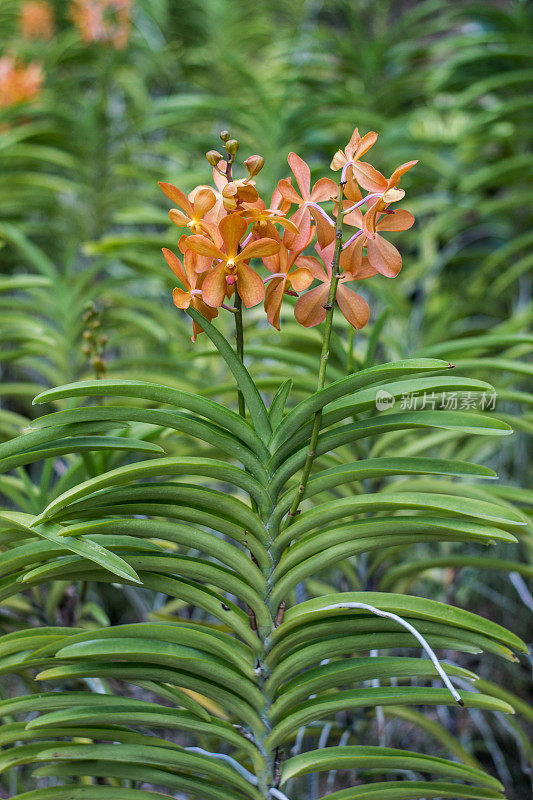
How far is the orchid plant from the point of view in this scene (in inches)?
23.8

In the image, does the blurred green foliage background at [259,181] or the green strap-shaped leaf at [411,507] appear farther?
the blurred green foliage background at [259,181]

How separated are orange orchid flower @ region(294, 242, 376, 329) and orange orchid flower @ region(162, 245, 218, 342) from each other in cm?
8

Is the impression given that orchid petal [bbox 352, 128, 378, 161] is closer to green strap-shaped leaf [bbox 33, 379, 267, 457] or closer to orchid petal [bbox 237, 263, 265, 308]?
orchid petal [bbox 237, 263, 265, 308]

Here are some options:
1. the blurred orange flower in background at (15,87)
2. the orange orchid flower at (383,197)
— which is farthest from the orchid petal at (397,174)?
the blurred orange flower in background at (15,87)

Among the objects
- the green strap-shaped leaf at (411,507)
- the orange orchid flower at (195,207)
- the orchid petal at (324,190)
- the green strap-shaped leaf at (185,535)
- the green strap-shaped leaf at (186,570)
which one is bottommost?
the green strap-shaped leaf at (186,570)

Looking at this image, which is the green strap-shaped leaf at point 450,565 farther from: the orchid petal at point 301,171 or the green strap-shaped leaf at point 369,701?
the orchid petal at point 301,171

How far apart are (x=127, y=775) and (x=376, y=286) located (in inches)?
43.3

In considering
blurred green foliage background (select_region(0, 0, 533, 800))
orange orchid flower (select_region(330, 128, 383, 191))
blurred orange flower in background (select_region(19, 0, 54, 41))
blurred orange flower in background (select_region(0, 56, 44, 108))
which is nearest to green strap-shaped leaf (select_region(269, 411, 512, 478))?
orange orchid flower (select_region(330, 128, 383, 191))

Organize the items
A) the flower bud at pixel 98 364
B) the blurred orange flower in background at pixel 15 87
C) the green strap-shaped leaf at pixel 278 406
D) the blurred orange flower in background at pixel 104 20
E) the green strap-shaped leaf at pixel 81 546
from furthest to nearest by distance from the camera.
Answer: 1. the blurred orange flower in background at pixel 104 20
2. the blurred orange flower in background at pixel 15 87
3. the flower bud at pixel 98 364
4. the green strap-shaped leaf at pixel 278 406
5. the green strap-shaped leaf at pixel 81 546

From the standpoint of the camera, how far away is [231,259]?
59 centimetres

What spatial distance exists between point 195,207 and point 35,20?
2472 mm

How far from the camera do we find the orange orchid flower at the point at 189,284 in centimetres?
61

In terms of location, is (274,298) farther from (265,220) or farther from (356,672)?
(356,672)

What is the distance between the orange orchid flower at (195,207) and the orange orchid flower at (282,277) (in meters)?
0.06
